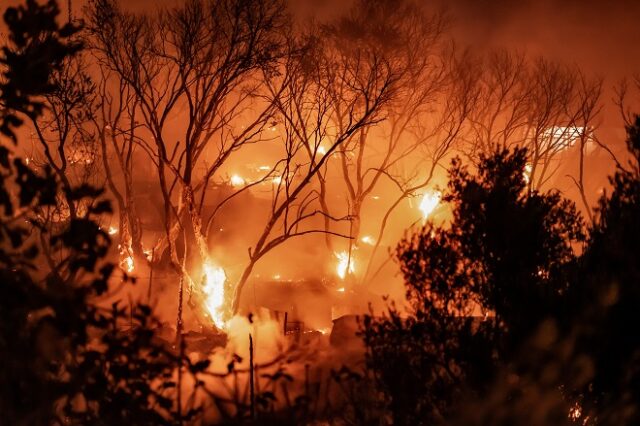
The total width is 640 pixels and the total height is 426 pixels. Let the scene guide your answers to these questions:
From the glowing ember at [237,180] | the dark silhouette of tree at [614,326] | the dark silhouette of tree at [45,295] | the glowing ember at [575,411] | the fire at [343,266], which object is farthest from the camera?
the glowing ember at [237,180]

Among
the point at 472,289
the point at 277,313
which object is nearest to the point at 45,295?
the point at 472,289

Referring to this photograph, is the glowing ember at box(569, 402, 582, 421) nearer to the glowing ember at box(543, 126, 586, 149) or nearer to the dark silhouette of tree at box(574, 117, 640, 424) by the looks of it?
the dark silhouette of tree at box(574, 117, 640, 424)

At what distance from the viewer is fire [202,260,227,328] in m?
14.8

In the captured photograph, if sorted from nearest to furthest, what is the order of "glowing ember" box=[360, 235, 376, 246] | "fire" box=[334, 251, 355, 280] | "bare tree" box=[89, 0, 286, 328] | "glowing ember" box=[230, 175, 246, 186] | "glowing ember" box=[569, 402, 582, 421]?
1. "glowing ember" box=[569, 402, 582, 421]
2. "bare tree" box=[89, 0, 286, 328]
3. "fire" box=[334, 251, 355, 280]
4. "glowing ember" box=[360, 235, 376, 246]
5. "glowing ember" box=[230, 175, 246, 186]

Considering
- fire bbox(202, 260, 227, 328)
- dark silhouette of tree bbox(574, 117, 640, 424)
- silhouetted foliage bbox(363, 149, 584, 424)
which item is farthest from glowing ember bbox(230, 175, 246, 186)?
dark silhouette of tree bbox(574, 117, 640, 424)

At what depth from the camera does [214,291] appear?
1495 centimetres

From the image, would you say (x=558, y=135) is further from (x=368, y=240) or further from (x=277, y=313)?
(x=277, y=313)

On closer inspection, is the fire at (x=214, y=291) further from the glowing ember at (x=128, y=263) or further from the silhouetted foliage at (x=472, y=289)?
the silhouetted foliage at (x=472, y=289)

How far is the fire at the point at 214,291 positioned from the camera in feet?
48.6

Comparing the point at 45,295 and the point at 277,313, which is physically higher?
the point at 277,313

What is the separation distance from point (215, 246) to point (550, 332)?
70.5 ft

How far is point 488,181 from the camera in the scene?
8320 mm

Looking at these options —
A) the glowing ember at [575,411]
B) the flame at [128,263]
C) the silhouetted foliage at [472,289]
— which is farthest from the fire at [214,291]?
the glowing ember at [575,411]

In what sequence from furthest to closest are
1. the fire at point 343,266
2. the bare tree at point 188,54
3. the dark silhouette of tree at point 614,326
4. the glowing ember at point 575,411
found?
the fire at point 343,266
the bare tree at point 188,54
the glowing ember at point 575,411
the dark silhouette of tree at point 614,326
